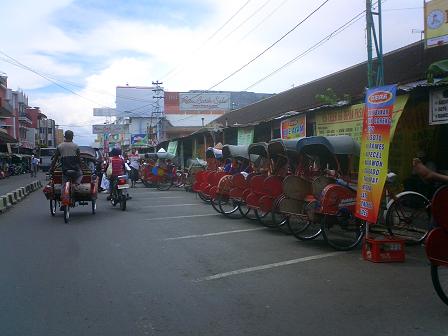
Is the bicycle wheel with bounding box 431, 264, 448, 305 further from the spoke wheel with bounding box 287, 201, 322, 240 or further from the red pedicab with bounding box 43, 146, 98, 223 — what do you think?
the red pedicab with bounding box 43, 146, 98, 223

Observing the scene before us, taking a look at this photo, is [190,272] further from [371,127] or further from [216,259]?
[371,127]

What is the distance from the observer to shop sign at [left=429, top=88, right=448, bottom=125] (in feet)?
28.3

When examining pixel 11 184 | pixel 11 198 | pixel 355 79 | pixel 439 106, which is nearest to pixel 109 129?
pixel 11 184

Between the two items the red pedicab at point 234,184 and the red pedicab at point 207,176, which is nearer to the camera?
the red pedicab at point 234,184

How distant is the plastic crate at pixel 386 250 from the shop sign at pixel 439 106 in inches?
114

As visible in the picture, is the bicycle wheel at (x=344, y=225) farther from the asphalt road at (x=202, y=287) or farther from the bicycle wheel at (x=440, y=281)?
the bicycle wheel at (x=440, y=281)

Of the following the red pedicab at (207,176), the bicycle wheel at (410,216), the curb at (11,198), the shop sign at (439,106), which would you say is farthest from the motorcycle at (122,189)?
the shop sign at (439,106)

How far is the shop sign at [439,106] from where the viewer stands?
8.64 m

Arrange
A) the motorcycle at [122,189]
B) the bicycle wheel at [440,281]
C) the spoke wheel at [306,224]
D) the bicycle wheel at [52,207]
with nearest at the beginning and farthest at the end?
the bicycle wheel at [440,281], the spoke wheel at [306,224], the bicycle wheel at [52,207], the motorcycle at [122,189]

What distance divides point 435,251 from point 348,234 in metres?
4.34

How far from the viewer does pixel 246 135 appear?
17.5 metres

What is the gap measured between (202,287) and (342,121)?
6932 mm

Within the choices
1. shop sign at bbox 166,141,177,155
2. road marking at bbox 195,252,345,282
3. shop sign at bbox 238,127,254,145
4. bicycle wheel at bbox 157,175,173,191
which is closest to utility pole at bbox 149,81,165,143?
shop sign at bbox 166,141,177,155

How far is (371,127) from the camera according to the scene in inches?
284
